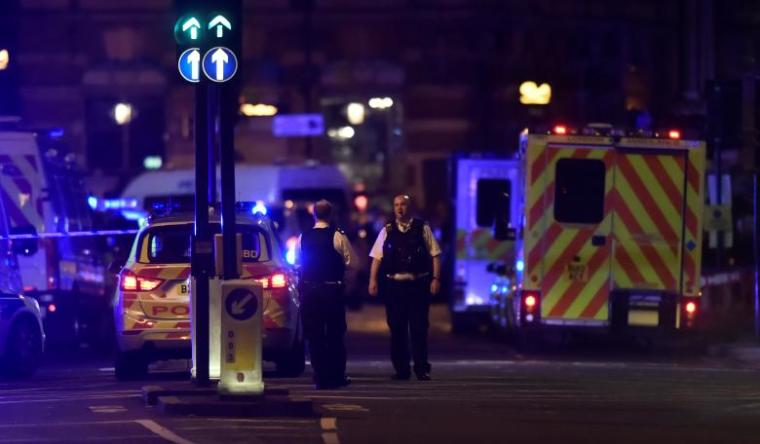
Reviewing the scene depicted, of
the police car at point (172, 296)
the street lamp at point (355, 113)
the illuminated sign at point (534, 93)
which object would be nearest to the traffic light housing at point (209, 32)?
the police car at point (172, 296)

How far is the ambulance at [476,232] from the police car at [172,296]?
8761 mm

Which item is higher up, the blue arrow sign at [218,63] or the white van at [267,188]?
the blue arrow sign at [218,63]

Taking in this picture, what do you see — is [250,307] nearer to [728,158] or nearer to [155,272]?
[155,272]

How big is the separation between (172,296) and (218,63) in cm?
374

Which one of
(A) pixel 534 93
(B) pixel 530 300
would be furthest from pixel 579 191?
(A) pixel 534 93

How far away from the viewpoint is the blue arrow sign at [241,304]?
13.9 metres

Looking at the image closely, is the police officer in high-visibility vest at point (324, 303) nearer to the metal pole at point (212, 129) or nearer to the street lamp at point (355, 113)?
the metal pole at point (212, 129)

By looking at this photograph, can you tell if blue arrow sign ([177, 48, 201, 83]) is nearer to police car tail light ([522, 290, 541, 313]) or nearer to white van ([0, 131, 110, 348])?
white van ([0, 131, 110, 348])

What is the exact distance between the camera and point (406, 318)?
1688 cm

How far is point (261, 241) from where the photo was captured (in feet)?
56.6

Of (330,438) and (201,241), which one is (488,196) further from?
(330,438)

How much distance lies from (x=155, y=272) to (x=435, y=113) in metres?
36.3

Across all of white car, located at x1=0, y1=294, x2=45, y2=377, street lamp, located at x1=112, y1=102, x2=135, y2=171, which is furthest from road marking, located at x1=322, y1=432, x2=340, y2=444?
street lamp, located at x1=112, y1=102, x2=135, y2=171

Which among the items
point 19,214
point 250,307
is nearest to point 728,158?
point 19,214
